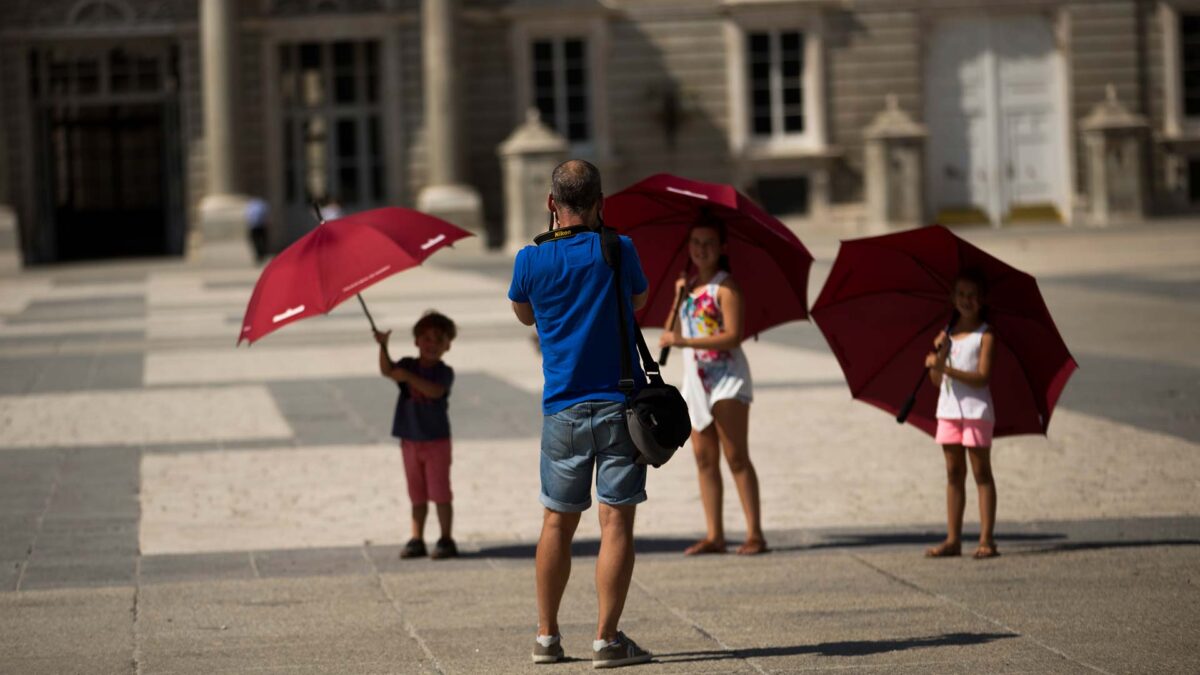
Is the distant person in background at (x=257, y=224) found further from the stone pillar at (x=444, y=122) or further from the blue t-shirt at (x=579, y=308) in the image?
the blue t-shirt at (x=579, y=308)

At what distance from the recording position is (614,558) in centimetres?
673

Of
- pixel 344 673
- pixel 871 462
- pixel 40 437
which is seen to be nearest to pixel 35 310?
pixel 40 437

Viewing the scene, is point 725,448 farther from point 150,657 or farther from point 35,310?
point 35,310

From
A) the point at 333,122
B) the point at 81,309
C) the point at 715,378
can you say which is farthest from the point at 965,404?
the point at 333,122

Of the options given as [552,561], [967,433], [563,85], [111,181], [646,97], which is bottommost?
[552,561]

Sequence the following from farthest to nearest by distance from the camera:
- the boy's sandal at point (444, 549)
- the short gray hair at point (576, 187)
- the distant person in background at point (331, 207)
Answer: the distant person in background at point (331, 207)
the boy's sandal at point (444, 549)
the short gray hair at point (576, 187)

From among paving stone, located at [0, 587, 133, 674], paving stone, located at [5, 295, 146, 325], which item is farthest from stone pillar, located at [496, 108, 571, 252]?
paving stone, located at [0, 587, 133, 674]

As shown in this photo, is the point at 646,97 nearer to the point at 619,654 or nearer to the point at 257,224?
the point at 257,224

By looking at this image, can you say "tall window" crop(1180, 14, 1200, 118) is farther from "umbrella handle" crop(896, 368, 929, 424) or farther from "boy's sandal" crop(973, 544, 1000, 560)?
"boy's sandal" crop(973, 544, 1000, 560)

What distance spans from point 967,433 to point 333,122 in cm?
3189

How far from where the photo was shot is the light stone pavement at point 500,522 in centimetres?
726

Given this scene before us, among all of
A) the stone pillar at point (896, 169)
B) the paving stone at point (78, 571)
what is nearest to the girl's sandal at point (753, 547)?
the paving stone at point (78, 571)

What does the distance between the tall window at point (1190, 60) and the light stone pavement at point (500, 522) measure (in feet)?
76.8

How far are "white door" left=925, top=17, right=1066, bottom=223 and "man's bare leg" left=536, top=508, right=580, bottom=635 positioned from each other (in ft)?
113
